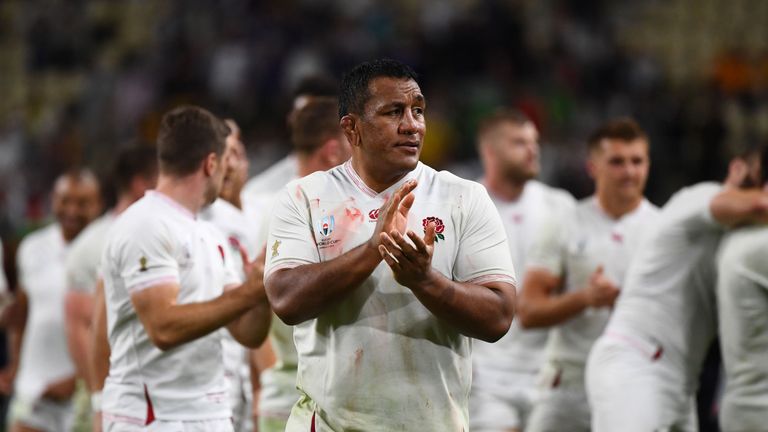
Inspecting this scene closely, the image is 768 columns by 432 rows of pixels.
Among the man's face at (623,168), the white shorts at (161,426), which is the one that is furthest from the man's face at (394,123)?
the man's face at (623,168)

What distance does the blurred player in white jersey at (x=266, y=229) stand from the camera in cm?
682

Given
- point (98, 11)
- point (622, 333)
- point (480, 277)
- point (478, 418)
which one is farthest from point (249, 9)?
point (480, 277)

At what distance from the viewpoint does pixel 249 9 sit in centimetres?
1855

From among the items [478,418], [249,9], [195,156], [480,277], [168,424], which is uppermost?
[249,9]

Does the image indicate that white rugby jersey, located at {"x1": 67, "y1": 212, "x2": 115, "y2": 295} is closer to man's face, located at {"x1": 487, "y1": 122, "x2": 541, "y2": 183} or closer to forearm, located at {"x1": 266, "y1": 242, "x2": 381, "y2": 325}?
man's face, located at {"x1": 487, "y1": 122, "x2": 541, "y2": 183}

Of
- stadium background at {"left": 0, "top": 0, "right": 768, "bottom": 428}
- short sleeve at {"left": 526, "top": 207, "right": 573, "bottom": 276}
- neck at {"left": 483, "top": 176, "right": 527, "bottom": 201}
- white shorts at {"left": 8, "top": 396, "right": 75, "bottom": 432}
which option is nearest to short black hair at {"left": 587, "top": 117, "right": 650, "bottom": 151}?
short sleeve at {"left": 526, "top": 207, "right": 573, "bottom": 276}

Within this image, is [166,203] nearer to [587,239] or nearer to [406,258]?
[406,258]

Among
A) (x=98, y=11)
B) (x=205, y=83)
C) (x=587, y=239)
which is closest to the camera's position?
(x=587, y=239)

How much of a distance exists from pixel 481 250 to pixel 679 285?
255 cm

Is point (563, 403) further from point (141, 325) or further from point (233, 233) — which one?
point (141, 325)

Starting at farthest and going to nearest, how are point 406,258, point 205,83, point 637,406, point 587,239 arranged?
point 205,83 → point 587,239 → point 637,406 → point 406,258

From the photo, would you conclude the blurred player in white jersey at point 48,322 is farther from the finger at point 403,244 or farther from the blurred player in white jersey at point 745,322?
the finger at point 403,244

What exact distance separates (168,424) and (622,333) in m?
2.75

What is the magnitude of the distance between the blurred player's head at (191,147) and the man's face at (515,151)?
150 inches
